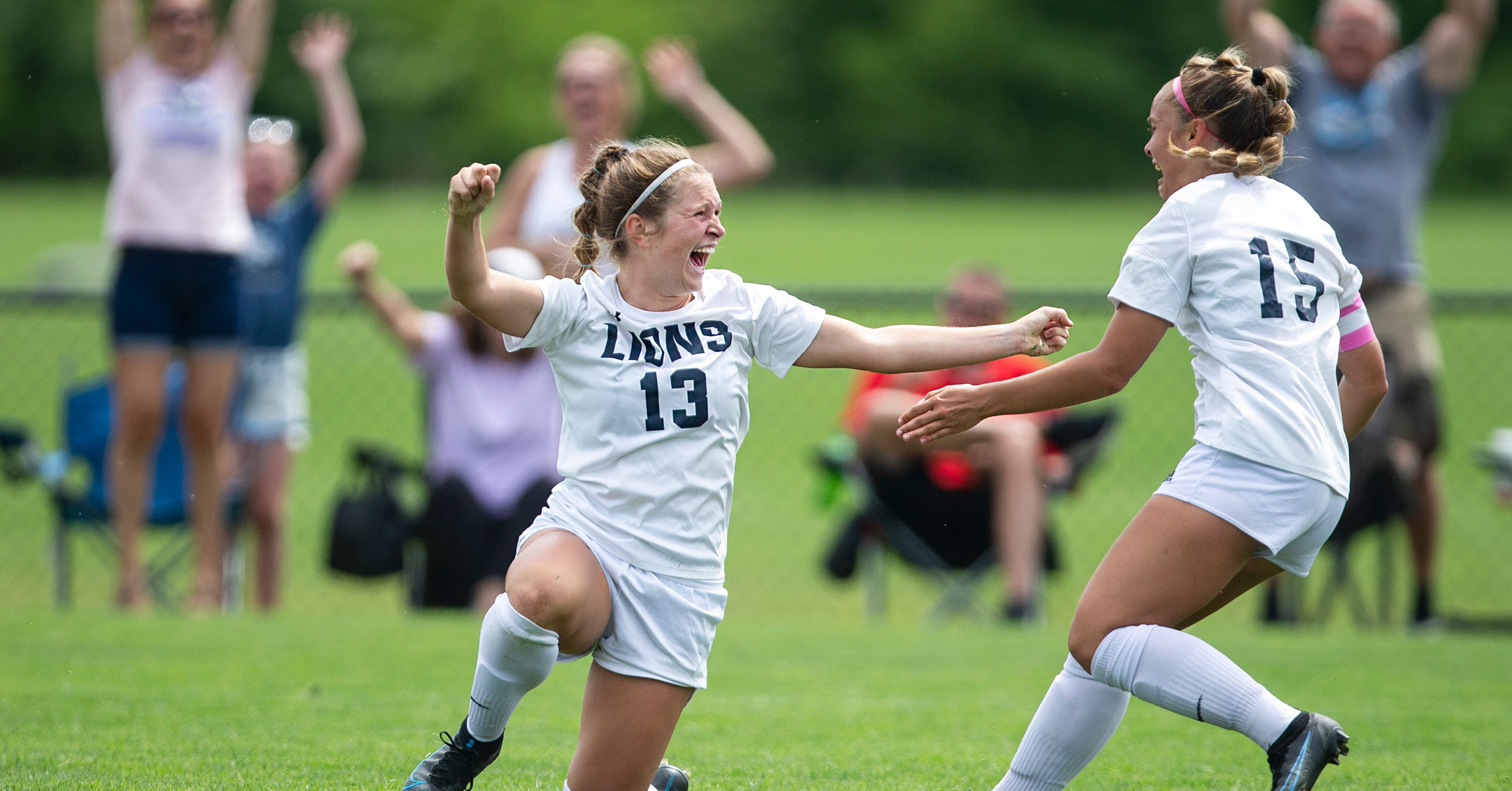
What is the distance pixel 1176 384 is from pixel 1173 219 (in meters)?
5.10

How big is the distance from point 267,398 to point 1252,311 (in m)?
5.35

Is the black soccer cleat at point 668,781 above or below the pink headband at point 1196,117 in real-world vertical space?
below

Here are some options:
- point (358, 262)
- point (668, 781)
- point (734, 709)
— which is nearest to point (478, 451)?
point (358, 262)

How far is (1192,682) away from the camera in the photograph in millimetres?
2674

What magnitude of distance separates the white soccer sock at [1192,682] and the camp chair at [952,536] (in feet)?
11.8

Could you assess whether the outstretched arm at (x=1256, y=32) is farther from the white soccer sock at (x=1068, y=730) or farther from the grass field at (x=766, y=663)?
the white soccer sock at (x=1068, y=730)

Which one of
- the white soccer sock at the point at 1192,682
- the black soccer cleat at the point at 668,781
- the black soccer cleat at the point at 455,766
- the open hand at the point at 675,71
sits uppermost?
the open hand at the point at 675,71

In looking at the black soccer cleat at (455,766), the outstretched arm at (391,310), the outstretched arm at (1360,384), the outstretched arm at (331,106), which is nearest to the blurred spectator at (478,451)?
the outstretched arm at (391,310)

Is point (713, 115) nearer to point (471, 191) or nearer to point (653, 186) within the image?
point (653, 186)

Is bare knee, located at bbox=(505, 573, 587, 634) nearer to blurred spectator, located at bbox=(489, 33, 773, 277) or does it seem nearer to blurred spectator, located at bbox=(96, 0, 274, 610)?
blurred spectator, located at bbox=(489, 33, 773, 277)

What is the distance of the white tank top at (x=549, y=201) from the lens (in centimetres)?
602

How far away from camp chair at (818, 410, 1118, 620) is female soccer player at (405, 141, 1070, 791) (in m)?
3.33

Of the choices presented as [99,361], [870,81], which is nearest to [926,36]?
[870,81]

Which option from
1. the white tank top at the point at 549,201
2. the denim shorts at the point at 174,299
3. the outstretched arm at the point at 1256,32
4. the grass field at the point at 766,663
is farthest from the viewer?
the white tank top at the point at 549,201
